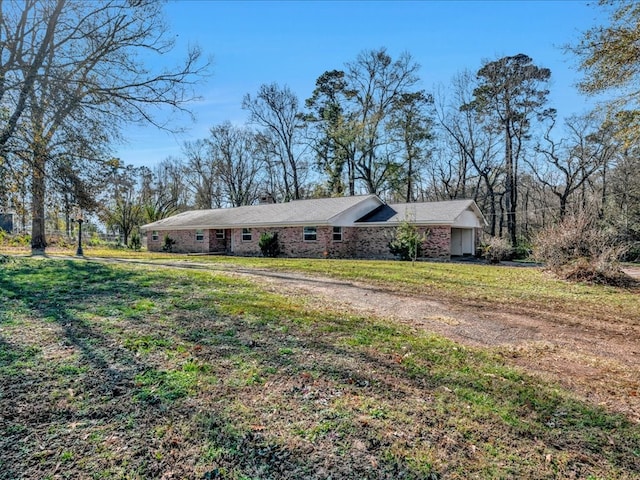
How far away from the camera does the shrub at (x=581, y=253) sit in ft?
35.4

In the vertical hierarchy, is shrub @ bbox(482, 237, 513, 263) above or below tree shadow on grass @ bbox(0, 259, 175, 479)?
above

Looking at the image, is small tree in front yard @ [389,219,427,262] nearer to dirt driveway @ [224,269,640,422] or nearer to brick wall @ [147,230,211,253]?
dirt driveway @ [224,269,640,422]

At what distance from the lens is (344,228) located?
21.0m

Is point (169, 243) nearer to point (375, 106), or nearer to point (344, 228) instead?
point (344, 228)

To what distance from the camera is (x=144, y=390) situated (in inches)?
127

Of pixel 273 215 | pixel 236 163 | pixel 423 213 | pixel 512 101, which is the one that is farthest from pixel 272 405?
pixel 236 163

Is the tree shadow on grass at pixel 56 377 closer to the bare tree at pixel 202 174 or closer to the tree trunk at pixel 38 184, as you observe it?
the tree trunk at pixel 38 184

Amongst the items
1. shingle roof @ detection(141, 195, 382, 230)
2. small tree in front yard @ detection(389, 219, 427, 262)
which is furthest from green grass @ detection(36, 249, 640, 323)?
shingle roof @ detection(141, 195, 382, 230)

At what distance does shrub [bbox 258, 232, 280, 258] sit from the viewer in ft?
71.1

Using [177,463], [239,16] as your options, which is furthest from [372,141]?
[177,463]

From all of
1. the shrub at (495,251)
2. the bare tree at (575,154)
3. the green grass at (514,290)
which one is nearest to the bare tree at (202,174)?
the shrub at (495,251)

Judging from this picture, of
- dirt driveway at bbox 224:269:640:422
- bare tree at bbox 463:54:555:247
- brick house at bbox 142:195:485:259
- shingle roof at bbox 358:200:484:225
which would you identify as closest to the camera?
dirt driveway at bbox 224:269:640:422

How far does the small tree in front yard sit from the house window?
4091 millimetres

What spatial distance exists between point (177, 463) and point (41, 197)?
8491 mm
